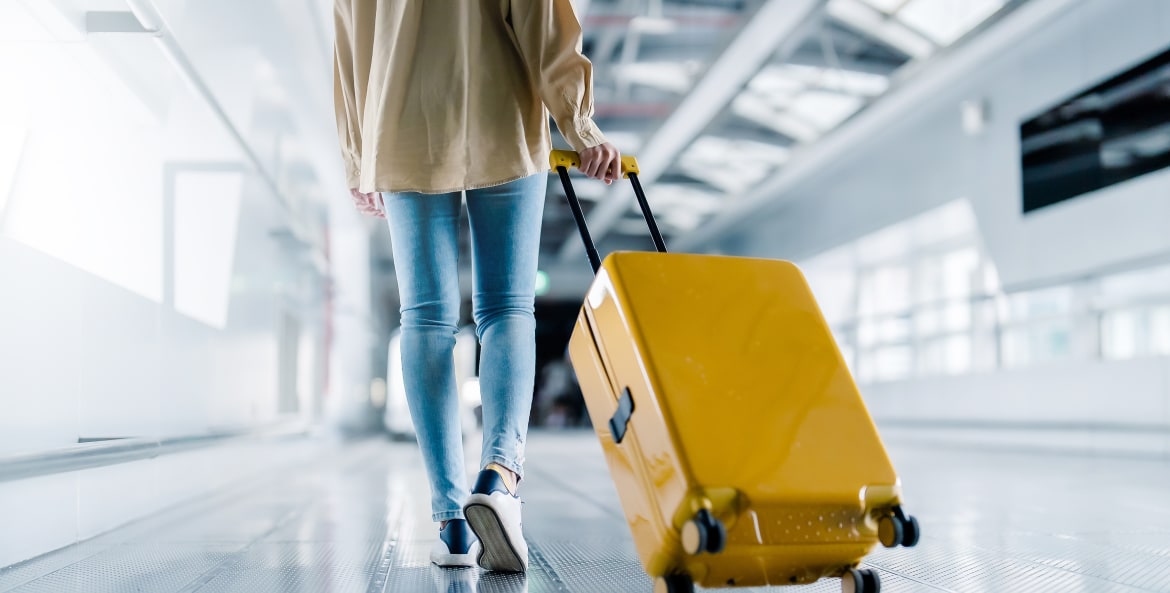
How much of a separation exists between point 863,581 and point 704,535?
0.28m

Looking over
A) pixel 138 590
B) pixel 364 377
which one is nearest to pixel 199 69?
pixel 138 590

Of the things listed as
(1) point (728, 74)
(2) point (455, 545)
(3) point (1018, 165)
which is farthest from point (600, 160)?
(3) point (1018, 165)

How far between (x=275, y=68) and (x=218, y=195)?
125cm

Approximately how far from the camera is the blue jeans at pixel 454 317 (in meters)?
1.52

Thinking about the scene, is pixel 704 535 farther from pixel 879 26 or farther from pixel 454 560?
pixel 879 26

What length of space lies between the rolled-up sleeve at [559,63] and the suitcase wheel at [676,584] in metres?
0.75

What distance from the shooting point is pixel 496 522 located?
1.37 m

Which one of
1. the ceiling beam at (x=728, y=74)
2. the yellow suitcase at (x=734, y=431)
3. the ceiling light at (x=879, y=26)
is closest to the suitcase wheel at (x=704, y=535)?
the yellow suitcase at (x=734, y=431)

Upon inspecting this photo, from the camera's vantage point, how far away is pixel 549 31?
1.54m

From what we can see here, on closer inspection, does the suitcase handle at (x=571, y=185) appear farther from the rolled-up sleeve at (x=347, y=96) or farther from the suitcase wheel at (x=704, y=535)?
the suitcase wheel at (x=704, y=535)

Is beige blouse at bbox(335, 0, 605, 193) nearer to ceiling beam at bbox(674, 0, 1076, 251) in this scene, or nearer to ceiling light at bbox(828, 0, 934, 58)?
ceiling light at bbox(828, 0, 934, 58)

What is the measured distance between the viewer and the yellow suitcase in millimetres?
1029

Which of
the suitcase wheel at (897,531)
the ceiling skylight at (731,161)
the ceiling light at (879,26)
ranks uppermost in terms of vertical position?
the ceiling light at (879,26)

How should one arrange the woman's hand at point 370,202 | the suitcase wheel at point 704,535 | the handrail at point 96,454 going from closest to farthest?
the suitcase wheel at point 704,535 → the handrail at point 96,454 → the woman's hand at point 370,202
